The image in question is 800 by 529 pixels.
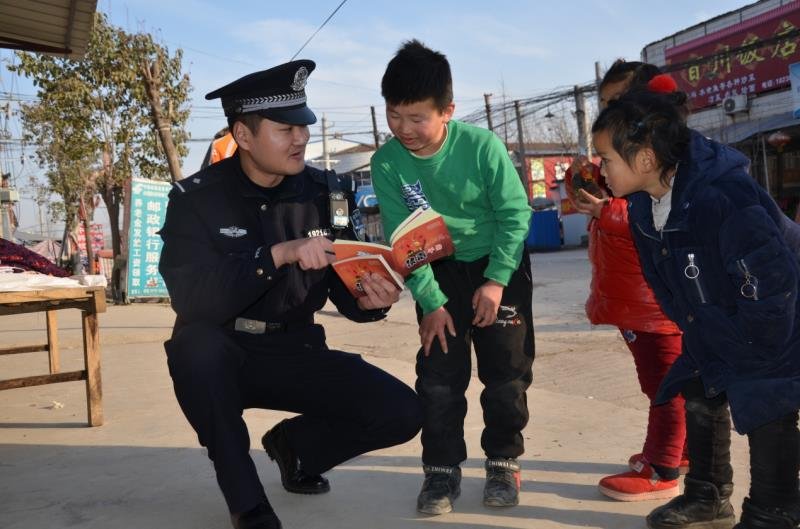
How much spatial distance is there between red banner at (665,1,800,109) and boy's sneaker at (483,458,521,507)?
18011 mm

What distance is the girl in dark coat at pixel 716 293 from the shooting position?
2.14 metres

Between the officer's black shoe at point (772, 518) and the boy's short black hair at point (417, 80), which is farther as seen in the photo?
the boy's short black hair at point (417, 80)

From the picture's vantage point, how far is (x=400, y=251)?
2.57 metres

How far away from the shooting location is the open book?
2533 millimetres

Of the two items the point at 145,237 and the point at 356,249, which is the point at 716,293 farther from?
the point at 145,237

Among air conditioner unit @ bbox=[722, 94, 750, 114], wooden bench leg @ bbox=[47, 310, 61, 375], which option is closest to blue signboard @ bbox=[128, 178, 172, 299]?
wooden bench leg @ bbox=[47, 310, 61, 375]

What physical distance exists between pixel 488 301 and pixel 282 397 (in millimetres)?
833

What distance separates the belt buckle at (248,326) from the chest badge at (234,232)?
1.00 feet

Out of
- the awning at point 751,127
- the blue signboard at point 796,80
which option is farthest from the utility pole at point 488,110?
the blue signboard at point 796,80

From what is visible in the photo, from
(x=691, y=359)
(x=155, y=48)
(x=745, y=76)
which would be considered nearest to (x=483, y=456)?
(x=691, y=359)

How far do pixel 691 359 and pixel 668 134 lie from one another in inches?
28.8

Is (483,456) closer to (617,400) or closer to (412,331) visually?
(617,400)

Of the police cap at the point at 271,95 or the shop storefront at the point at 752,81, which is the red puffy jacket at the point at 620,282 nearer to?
the police cap at the point at 271,95

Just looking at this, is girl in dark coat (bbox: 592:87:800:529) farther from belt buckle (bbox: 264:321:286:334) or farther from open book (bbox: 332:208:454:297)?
belt buckle (bbox: 264:321:286:334)
